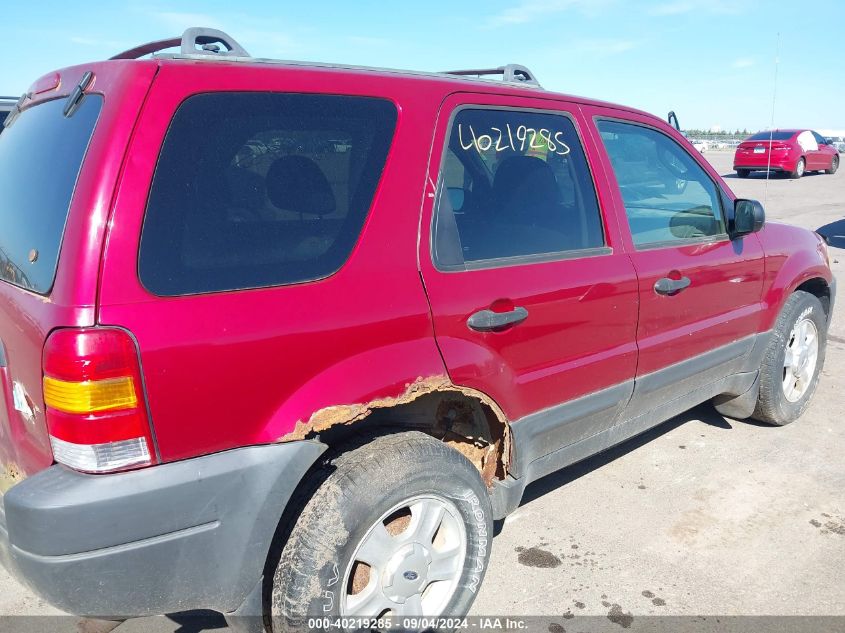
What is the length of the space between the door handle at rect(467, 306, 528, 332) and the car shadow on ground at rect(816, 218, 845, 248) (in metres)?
10.0

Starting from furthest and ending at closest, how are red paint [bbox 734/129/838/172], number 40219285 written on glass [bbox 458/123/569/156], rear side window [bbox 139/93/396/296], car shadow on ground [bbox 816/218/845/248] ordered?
1. red paint [bbox 734/129/838/172]
2. car shadow on ground [bbox 816/218/845/248]
3. number 40219285 written on glass [bbox 458/123/569/156]
4. rear side window [bbox 139/93/396/296]

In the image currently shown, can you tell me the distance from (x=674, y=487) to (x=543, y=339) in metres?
1.53

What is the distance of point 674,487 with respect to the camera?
348cm

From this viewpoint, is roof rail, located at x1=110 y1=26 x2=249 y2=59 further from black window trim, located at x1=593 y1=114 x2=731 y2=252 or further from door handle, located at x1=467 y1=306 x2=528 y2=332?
black window trim, located at x1=593 y1=114 x2=731 y2=252

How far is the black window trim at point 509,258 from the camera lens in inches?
88.0

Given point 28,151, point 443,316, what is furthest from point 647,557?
point 28,151

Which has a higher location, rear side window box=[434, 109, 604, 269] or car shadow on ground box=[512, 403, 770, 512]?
rear side window box=[434, 109, 604, 269]

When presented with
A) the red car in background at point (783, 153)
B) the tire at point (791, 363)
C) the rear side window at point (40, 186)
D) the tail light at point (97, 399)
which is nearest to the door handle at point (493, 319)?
the tail light at point (97, 399)

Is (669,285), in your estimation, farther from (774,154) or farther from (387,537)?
(774,154)

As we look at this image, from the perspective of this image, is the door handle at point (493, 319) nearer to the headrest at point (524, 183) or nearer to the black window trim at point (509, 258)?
the black window trim at point (509, 258)

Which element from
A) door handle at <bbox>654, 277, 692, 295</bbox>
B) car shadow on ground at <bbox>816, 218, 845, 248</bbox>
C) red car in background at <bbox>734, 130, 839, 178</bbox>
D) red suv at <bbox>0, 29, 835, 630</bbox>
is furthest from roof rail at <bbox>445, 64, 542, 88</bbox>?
red car in background at <bbox>734, 130, 839, 178</bbox>

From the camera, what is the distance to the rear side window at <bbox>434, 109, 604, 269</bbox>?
2340mm

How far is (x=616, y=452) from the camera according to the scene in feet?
12.7

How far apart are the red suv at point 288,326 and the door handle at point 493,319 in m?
0.01
